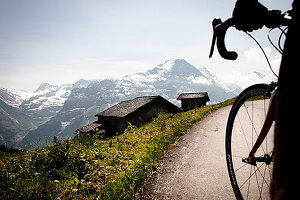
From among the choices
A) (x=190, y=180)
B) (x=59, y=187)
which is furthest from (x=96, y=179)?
(x=190, y=180)

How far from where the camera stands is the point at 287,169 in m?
0.73

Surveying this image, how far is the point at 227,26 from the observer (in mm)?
1423

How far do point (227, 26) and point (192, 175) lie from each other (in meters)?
3.17

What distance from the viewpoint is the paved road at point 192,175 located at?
117 inches

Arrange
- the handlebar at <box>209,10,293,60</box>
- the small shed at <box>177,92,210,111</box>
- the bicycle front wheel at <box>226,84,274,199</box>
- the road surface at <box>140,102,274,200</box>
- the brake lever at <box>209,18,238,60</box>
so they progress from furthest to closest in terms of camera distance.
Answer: the small shed at <box>177,92,210,111</box> → the road surface at <box>140,102,274,200</box> → the bicycle front wheel at <box>226,84,274,199</box> → the brake lever at <box>209,18,238,60</box> → the handlebar at <box>209,10,293,60</box>

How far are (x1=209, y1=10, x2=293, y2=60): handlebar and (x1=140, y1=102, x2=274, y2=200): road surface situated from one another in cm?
252

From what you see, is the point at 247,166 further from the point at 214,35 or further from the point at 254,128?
the point at 214,35

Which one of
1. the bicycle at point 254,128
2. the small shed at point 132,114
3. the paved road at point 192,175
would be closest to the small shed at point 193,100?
the small shed at point 132,114

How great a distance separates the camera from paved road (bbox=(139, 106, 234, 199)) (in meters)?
2.98

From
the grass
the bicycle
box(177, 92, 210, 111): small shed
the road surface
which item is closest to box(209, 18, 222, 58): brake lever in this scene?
the bicycle

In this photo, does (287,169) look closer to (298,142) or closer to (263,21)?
(298,142)

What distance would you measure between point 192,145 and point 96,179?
316cm

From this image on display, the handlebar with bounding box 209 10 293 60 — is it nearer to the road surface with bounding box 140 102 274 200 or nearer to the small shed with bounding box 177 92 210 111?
the road surface with bounding box 140 102 274 200

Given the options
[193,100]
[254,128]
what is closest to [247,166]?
[254,128]
